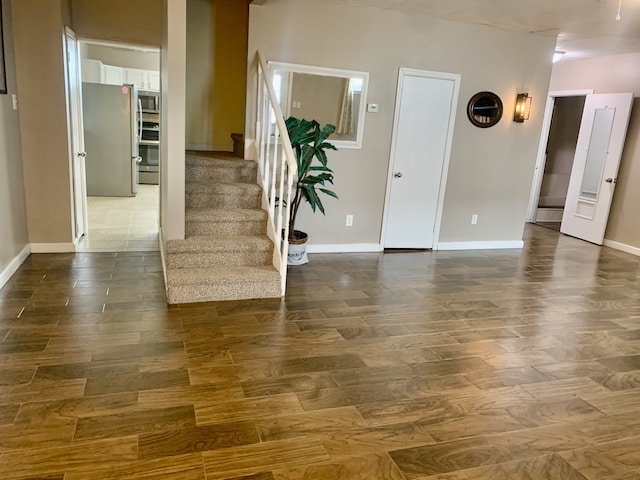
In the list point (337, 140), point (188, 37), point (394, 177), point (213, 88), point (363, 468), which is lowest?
point (363, 468)

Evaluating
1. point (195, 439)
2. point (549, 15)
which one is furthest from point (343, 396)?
point (549, 15)

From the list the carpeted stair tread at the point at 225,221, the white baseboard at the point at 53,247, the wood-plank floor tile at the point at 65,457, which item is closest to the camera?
the wood-plank floor tile at the point at 65,457

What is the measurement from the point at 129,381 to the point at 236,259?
1.59 m

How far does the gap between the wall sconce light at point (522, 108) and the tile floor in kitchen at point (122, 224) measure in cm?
430

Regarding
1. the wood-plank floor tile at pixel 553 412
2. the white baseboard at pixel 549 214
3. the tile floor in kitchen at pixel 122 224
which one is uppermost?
the white baseboard at pixel 549 214

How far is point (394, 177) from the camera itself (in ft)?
17.2

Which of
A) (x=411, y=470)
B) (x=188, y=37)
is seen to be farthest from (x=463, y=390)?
(x=188, y=37)

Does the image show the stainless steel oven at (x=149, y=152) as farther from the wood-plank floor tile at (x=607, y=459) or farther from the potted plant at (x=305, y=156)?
the wood-plank floor tile at (x=607, y=459)

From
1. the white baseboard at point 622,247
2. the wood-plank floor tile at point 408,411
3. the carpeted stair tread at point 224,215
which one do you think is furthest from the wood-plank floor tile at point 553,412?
the white baseboard at point 622,247

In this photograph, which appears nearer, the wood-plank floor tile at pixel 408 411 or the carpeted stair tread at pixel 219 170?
the wood-plank floor tile at pixel 408 411

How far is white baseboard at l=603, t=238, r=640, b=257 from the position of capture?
6.04 meters

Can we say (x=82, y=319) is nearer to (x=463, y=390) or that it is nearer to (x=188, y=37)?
(x=463, y=390)

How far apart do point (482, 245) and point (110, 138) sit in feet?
18.8

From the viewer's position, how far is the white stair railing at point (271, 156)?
3750mm
